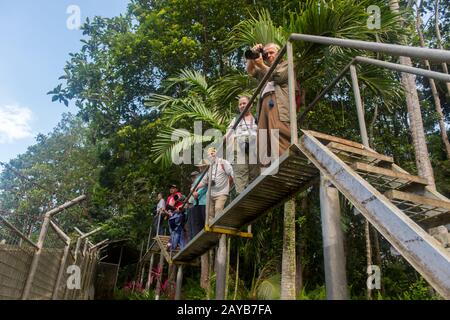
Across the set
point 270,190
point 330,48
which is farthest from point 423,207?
point 330,48

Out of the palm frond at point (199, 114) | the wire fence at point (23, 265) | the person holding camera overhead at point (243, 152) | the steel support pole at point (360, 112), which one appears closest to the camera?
the wire fence at point (23, 265)

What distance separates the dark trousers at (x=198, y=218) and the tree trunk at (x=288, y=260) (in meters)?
1.44

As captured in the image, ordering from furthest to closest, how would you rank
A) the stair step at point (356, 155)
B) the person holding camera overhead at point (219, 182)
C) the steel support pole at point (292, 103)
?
the person holding camera overhead at point (219, 182) < the steel support pole at point (292, 103) < the stair step at point (356, 155)

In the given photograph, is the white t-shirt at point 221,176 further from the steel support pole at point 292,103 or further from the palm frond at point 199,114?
the steel support pole at point 292,103

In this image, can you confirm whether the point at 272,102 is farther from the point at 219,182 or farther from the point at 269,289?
the point at 269,289

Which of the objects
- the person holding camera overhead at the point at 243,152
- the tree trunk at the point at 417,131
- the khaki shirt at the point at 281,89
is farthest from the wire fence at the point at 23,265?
the tree trunk at the point at 417,131

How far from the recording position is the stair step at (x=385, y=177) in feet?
7.45

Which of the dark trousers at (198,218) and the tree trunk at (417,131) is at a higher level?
the tree trunk at (417,131)

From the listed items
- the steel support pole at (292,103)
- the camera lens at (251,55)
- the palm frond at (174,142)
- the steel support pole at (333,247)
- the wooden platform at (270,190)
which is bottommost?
the steel support pole at (333,247)
